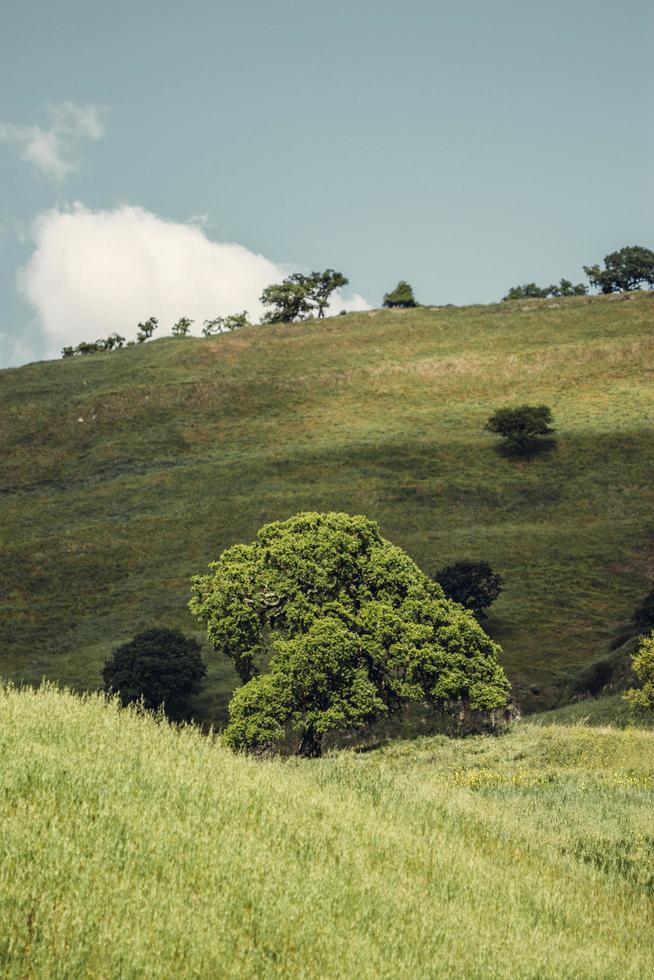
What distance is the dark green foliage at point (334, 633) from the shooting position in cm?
3409

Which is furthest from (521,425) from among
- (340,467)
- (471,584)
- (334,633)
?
(334,633)

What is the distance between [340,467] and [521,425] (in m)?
17.6

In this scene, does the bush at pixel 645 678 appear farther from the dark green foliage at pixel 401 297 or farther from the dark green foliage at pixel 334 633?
the dark green foliage at pixel 401 297

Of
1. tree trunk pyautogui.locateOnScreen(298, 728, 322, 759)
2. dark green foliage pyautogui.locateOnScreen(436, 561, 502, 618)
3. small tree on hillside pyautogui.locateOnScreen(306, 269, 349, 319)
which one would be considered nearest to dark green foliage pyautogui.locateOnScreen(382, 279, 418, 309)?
small tree on hillside pyautogui.locateOnScreen(306, 269, 349, 319)

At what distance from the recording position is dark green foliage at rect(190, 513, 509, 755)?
112 feet

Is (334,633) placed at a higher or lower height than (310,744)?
higher

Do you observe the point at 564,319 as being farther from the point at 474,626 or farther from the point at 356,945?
the point at 356,945

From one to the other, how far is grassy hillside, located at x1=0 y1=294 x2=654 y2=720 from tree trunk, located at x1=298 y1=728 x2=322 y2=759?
12297mm

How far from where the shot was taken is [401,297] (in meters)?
160

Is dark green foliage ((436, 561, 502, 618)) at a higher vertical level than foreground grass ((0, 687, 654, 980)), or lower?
higher

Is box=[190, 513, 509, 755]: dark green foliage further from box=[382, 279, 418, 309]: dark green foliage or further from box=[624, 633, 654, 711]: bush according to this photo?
box=[382, 279, 418, 309]: dark green foliage

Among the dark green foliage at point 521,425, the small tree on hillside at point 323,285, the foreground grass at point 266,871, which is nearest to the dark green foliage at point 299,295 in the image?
the small tree on hillside at point 323,285

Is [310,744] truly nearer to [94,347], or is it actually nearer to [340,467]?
[340,467]

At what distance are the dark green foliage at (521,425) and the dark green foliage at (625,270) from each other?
284ft
